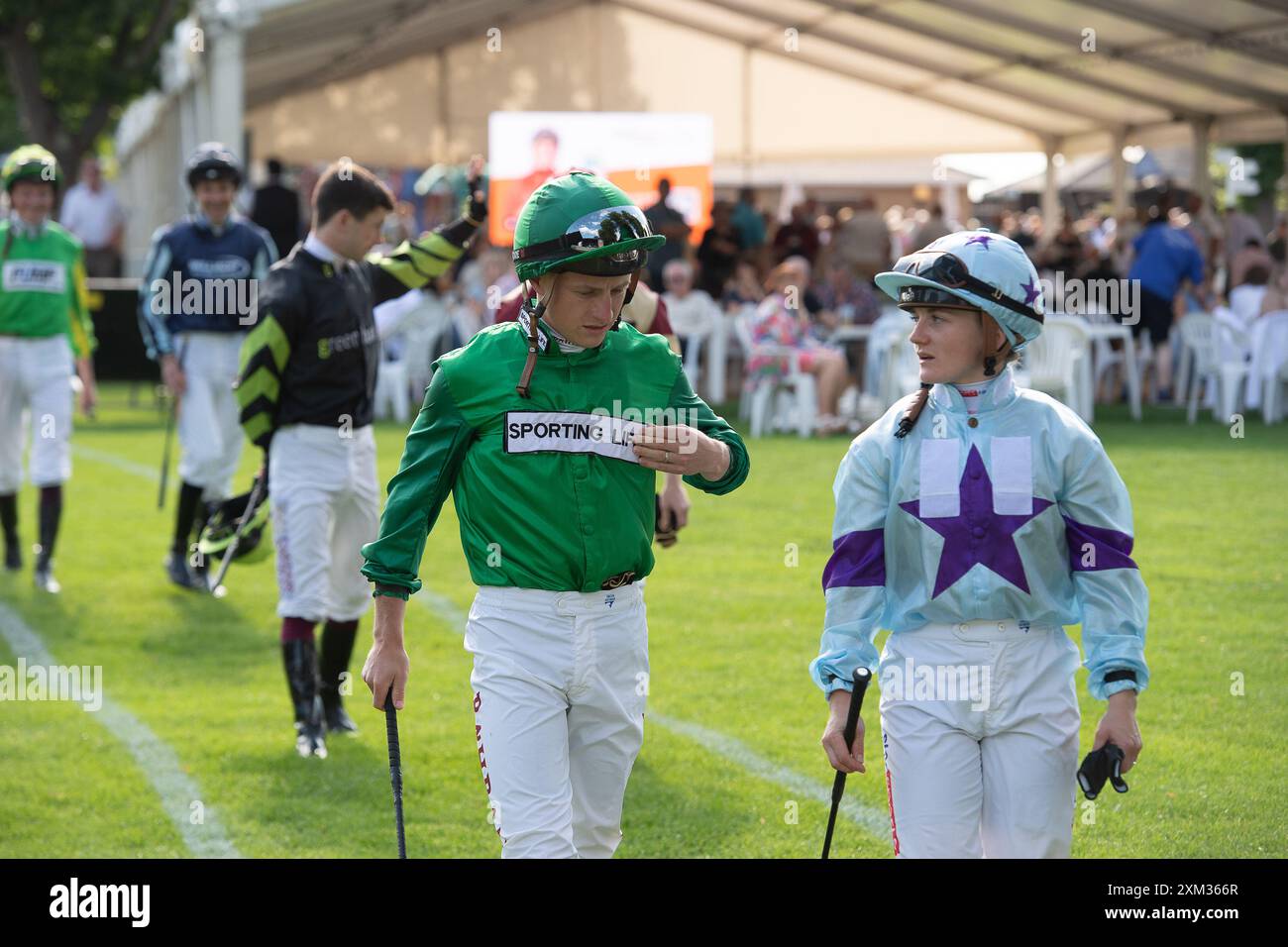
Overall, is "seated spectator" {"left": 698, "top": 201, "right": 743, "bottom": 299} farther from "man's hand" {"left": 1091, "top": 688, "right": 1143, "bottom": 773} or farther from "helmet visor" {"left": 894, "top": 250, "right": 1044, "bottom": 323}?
"man's hand" {"left": 1091, "top": 688, "right": 1143, "bottom": 773}

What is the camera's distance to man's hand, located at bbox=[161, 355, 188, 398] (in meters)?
10.4

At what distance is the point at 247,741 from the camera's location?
7.35m

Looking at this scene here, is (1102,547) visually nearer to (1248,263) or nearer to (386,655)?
(386,655)

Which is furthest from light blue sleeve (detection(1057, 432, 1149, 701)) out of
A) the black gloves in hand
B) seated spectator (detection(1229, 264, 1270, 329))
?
seated spectator (detection(1229, 264, 1270, 329))

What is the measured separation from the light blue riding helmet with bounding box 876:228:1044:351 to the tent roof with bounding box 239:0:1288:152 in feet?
55.8

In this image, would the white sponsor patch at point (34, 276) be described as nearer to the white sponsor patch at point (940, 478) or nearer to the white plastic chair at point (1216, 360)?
the white sponsor patch at point (940, 478)

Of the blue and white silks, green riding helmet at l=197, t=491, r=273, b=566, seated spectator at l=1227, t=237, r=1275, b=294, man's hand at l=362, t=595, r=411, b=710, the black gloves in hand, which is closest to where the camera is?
the black gloves in hand

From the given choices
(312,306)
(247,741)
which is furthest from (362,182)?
(247,741)

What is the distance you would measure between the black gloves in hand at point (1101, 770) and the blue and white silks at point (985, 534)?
0.16 metres

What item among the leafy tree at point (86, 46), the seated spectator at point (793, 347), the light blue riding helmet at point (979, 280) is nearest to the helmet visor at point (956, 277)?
the light blue riding helmet at point (979, 280)

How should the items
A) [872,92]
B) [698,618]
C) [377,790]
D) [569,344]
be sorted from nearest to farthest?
1. [569,344]
2. [377,790]
3. [698,618]
4. [872,92]
